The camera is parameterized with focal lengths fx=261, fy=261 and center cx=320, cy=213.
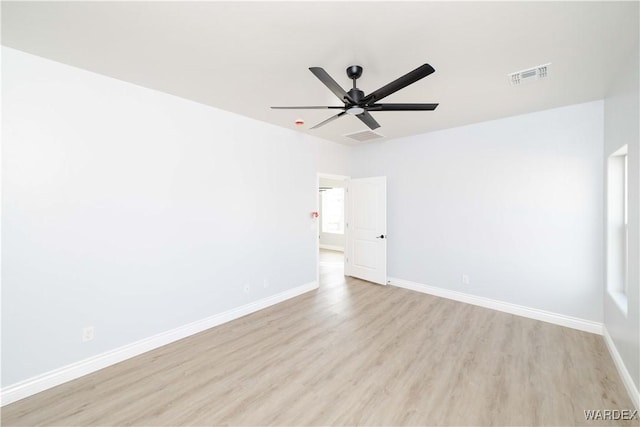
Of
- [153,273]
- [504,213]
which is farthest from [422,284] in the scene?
[153,273]

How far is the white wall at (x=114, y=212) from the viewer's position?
83.1 inches

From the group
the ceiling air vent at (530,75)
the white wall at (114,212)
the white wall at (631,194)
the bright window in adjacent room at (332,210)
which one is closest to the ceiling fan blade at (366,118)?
the ceiling air vent at (530,75)

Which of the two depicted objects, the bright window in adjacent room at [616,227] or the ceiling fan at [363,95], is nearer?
the ceiling fan at [363,95]

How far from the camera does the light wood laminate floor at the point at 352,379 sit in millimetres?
1923

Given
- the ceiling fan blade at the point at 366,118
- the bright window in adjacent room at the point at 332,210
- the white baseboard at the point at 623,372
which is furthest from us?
the bright window in adjacent room at the point at 332,210

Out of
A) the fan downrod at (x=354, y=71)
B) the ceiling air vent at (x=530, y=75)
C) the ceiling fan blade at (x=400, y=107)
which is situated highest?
the ceiling air vent at (x=530, y=75)

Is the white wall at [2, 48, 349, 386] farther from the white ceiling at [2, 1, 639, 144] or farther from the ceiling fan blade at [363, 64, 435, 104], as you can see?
the ceiling fan blade at [363, 64, 435, 104]

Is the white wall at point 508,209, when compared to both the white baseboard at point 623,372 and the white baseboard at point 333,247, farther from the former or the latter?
the white baseboard at point 333,247

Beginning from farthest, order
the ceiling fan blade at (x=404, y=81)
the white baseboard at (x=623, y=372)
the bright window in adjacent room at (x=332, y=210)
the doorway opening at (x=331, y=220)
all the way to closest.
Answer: the bright window in adjacent room at (x=332, y=210)
the doorway opening at (x=331, y=220)
the white baseboard at (x=623, y=372)
the ceiling fan blade at (x=404, y=81)

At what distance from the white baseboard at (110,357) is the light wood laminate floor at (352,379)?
0.24 ft

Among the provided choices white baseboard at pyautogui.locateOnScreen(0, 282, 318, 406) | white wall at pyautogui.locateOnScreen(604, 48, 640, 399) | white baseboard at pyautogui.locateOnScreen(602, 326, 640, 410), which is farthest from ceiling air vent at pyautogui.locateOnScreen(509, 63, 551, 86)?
white baseboard at pyautogui.locateOnScreen(0, 282, 318, 406)

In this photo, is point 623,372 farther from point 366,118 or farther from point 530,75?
point 366,118

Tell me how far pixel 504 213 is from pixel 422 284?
1.75 meters

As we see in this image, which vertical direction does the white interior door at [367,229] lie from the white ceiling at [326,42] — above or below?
below
